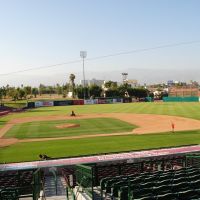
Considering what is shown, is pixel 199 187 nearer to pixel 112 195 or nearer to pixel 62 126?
pixel 112 195

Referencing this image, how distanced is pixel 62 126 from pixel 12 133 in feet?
25.1

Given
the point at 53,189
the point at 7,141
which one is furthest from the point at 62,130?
the point at 53,189

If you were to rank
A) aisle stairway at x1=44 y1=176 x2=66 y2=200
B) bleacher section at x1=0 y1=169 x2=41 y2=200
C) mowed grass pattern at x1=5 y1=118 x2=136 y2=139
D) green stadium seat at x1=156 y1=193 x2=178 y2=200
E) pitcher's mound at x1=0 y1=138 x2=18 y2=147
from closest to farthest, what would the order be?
1. green stadium seat at x1=156 y1=193 x2=178 y2=200
2. bleacher section at x1=0 y1=169 x2=41 y2=200
3. aisle stairway at x1=44 y1=176 x2=66 y2=200
4. pitcher's mound at x1=0 y1=138 x2=18 y2=147
5. mowed grass pattern at x1=5 y1=118 x2=136 y2=139

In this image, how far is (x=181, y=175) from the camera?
1078 centimetres

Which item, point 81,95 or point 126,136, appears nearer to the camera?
point 126,136

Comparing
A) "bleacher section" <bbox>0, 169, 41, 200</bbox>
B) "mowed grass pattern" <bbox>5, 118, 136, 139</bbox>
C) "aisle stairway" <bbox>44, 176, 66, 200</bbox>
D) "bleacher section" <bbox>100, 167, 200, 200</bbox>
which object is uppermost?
"bleacher section" <bbox>100, 167, 200, 200</bbox>

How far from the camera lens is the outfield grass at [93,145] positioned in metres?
28.6

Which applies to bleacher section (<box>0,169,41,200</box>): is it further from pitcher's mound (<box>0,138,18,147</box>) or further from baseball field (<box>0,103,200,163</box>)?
pitcher's mound (<box>0,138,18,147</box>)

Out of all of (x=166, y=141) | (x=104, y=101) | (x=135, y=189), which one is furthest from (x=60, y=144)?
(x=104, y=101)

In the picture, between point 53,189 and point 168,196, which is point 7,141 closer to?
point 53,189

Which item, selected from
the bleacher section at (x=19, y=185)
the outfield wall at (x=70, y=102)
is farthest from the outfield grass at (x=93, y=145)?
the outfield wall at (x=70, y=102)

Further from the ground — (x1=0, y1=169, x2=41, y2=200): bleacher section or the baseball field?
(x1=0, y1=169, x2=41, y2=200): bleacher section

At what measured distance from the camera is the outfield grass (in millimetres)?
28630

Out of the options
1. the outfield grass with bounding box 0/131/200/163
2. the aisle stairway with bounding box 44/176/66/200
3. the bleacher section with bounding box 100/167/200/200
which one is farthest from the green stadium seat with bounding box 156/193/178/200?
the outfield grass with bounding box 0/131/200/163
